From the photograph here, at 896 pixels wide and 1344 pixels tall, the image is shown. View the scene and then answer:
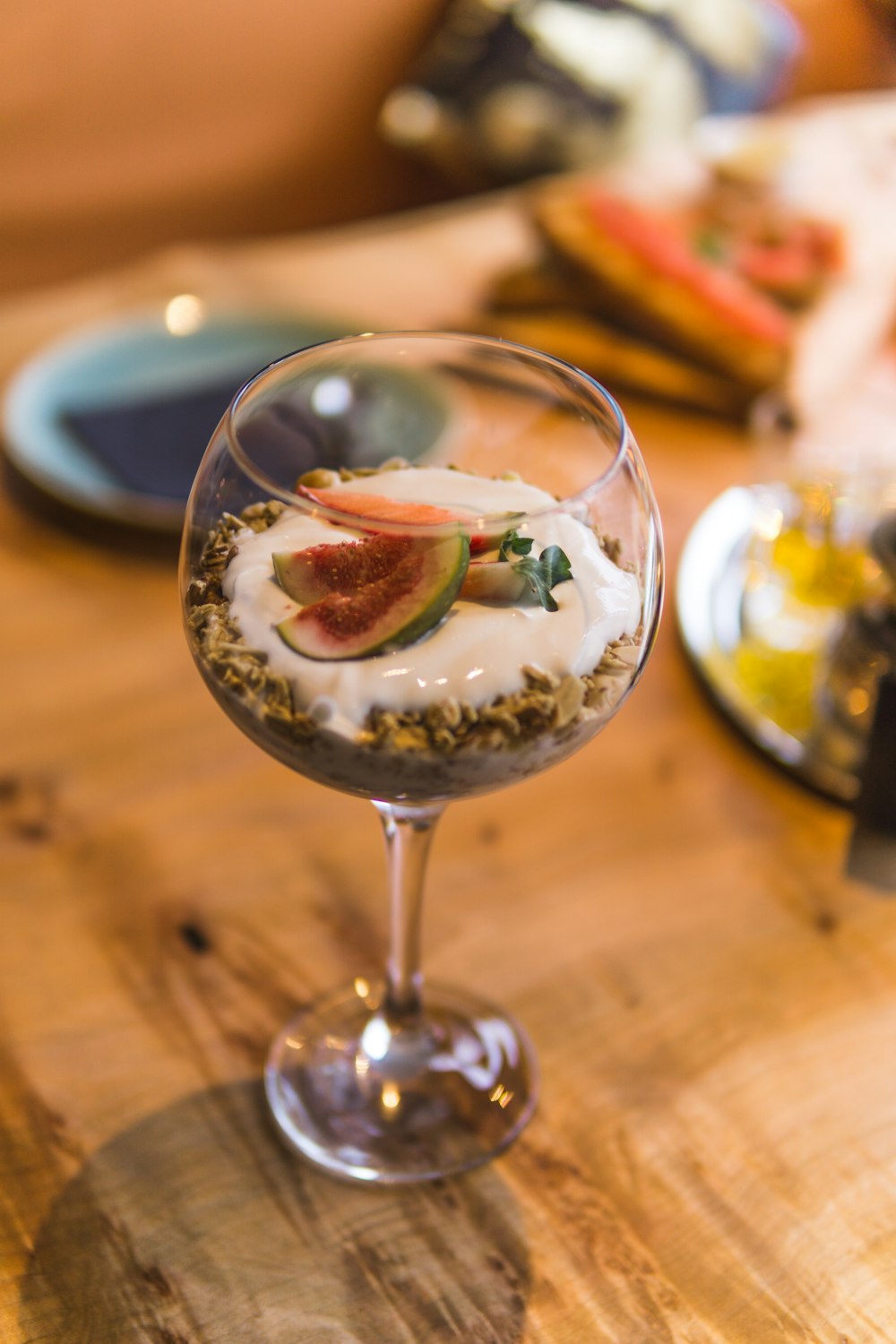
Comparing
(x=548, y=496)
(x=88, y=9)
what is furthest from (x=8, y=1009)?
(x=88, y=9)

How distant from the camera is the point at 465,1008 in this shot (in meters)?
0.87

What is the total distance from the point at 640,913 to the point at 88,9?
227 cm

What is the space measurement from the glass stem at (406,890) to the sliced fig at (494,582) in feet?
0.48

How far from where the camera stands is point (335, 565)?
598 mm

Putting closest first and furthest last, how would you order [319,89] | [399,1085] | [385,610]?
[385,610], [399,1085], [319,89]

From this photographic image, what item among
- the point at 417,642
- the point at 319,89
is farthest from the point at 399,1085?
the point at 319,89

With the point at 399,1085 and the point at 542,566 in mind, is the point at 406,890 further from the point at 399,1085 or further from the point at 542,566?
the point at 542,566

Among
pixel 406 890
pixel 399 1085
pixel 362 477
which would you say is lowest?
pixel 399 1085

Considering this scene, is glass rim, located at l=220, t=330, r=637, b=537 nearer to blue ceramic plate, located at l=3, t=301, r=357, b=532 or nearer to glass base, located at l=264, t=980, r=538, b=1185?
glass base, located at l=264, t=980, r=538, b=1185

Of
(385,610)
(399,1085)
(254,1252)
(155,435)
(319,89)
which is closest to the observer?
(385,610)

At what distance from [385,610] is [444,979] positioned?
40cm

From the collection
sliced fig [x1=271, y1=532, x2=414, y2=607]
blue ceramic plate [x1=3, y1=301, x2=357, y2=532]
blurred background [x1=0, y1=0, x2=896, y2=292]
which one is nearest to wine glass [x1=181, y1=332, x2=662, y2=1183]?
sliced fig [x1=271, y1=532, x2=414, y2=607]

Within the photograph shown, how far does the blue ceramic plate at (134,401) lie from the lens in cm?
127

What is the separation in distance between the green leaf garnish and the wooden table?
0.37 metres
